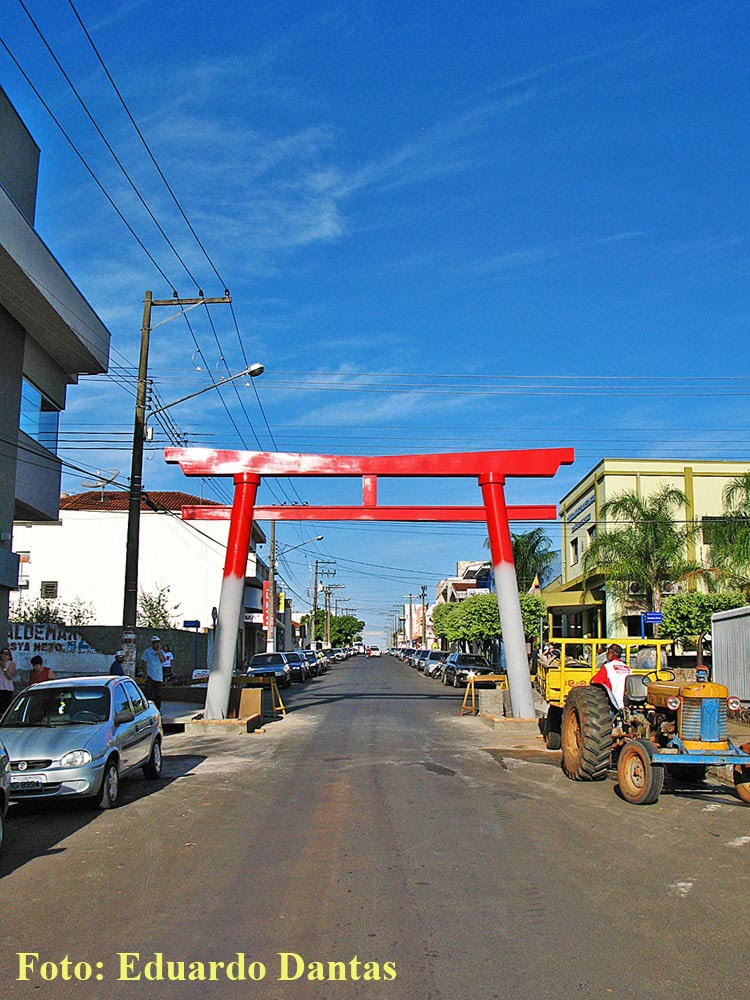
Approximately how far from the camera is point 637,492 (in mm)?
41250

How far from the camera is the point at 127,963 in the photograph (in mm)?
5680

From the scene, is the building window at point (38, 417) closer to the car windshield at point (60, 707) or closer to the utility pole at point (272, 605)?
the car windshield at point (60, 707)

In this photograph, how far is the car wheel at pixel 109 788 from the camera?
1122 cm

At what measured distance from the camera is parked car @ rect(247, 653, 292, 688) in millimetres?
39312

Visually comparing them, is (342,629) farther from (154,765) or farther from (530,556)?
(154,765)

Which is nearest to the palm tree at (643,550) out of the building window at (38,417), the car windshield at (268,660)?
the car windshield at (268,660)

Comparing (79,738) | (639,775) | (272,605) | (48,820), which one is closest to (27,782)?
(48,820)

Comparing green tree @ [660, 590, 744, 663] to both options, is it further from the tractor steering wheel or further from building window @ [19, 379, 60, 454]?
building window @ [19, 379, 60, 454]

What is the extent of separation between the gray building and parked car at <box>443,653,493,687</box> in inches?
851

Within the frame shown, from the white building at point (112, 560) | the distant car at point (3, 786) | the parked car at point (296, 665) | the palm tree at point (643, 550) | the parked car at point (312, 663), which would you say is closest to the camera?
the distant car at point (3, 786)

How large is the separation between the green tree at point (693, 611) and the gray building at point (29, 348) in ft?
66.6

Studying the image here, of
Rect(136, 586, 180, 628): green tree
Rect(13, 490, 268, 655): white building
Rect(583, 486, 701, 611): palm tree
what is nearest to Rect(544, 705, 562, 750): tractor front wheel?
Rect(583, 486, 701, 611): palm tree

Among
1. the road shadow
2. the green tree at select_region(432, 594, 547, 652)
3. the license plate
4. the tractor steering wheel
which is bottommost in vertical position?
the road shadow

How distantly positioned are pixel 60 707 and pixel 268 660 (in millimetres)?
29236
